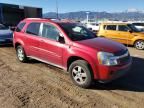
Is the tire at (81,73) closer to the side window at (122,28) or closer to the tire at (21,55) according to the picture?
the tire at (21,55)

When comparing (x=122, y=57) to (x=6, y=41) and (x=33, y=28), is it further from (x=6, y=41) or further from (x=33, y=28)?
(x=6, y=41)

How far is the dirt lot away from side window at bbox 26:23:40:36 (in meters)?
1.27

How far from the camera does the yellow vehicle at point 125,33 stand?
13.8m

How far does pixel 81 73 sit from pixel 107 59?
83cm

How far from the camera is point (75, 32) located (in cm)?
714

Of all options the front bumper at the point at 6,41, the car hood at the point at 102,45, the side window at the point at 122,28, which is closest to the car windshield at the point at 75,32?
the car hood at the point at 102,45

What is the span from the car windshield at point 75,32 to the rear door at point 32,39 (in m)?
1.07

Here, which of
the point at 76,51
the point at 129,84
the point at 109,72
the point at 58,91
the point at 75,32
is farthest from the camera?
the point at 75,32

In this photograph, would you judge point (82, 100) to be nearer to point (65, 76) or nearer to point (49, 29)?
point (65, 76)

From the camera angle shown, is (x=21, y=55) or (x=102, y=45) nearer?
(x=102, y=45)

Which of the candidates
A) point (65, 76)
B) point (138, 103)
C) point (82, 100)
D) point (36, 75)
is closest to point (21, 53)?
point (36, 75)

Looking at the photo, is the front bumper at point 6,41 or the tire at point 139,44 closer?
the front bumper at point 6,41

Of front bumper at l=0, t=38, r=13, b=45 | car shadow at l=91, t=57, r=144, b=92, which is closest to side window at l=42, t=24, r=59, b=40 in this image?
car shadow at l=91, t=57, r=144, b=92

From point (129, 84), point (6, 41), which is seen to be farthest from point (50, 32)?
point (6, 41)
